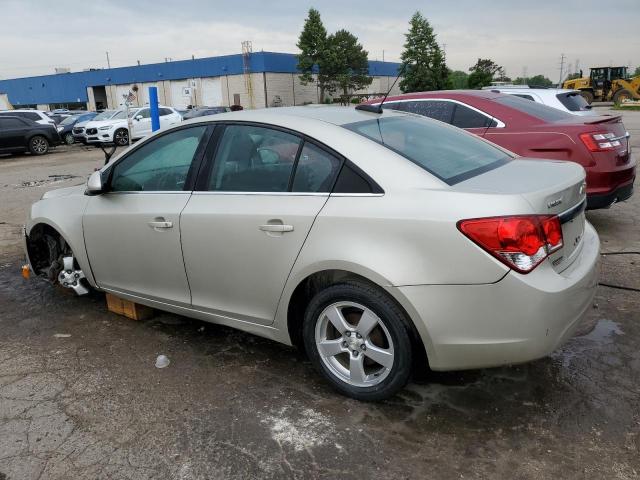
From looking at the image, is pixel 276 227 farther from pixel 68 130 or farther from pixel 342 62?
pixel 342 62

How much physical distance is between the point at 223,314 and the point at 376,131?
4.78ft

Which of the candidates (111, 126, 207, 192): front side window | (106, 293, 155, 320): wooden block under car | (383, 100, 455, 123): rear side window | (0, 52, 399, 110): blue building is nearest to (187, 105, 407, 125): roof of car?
(111, 126, 207, 192): front side window

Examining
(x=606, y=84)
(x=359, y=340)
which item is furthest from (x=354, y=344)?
(x=606, y=84)

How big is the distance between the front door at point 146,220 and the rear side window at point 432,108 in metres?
3.73

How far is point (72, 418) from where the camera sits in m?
2.97

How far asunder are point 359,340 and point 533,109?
453cm

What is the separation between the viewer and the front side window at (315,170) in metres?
2.95

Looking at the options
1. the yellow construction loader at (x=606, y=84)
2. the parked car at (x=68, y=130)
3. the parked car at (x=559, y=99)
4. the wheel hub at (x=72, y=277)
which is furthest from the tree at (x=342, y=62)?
the wheel hub at (x=72, y=277)

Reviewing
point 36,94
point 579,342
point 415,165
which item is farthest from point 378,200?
point 36,94

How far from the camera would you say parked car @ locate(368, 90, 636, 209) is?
552 cm

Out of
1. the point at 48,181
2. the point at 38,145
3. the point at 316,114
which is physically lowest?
the point at 48,181

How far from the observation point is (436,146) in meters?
3.26

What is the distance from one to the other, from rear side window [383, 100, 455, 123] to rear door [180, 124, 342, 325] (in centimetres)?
370

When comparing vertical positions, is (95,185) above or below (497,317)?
above
